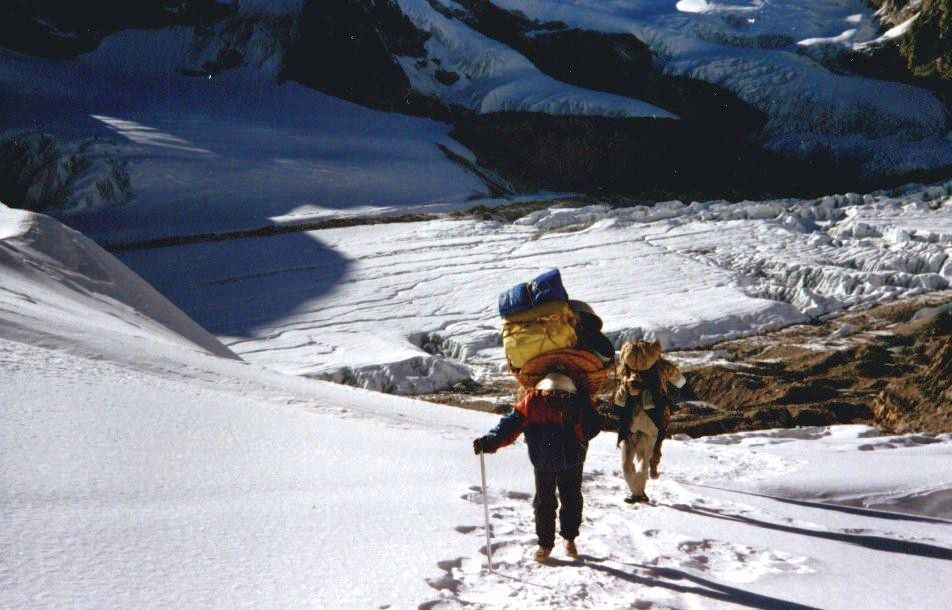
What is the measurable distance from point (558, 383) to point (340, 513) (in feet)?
2.97

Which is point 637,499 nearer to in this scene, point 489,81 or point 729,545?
point 729,545

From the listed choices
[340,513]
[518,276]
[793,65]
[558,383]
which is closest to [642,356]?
[558,383]

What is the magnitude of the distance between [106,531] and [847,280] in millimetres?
16859

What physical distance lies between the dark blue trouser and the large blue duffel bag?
62 cm

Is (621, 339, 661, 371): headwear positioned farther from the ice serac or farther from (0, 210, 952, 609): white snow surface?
the ice serac

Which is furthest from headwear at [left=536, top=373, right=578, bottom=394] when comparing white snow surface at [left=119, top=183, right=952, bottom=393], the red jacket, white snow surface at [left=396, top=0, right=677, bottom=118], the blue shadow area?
white snow surface at [left=396, top=0, right=677, bottom=118]

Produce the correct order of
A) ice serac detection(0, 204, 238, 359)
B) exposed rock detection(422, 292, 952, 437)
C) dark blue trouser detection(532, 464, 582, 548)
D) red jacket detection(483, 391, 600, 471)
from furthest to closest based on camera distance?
1. exposed rock detection(422, 292, 952, 437)
2. ice serac detection(0, 204, 238, 359)
3. red jacket detection(483, 391, 600, 471)
4. dark blue trouser detection(532, 464, 582, 548)

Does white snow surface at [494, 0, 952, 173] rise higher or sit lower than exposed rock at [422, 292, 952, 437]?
higher

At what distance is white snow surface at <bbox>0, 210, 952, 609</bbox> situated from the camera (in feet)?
7.89

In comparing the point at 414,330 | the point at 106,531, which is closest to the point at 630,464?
the point at 106,531

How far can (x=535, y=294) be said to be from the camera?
11.3ft

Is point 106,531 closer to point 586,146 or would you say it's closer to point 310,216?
point 310,216

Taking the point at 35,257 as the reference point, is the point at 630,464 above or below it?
below

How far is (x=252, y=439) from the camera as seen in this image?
3.89 m
